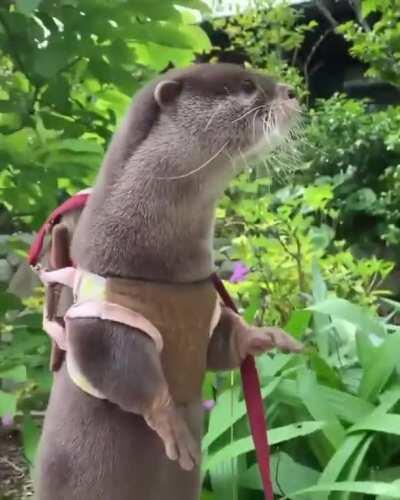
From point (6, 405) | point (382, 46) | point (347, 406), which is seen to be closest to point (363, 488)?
point (347, 406)

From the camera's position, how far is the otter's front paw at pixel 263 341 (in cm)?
74

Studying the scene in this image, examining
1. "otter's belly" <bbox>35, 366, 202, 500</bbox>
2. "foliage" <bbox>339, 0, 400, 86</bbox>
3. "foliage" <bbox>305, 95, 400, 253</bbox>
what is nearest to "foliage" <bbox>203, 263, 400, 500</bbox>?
"otter's belly" <bbox>35, 366, 202, 500</bbox>

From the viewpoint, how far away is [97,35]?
1108 millimetres

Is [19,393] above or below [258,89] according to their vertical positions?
below

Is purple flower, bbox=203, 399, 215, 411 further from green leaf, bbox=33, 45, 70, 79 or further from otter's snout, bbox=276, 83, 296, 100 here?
otter's snout, bbox=276, 83, 296, 100

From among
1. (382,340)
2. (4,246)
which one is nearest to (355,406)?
(382,340)

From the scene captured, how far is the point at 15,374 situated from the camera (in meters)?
1.07

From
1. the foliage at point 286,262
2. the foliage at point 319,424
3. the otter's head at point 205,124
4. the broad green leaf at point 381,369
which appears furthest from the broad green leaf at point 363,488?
the foliage at point 286,262

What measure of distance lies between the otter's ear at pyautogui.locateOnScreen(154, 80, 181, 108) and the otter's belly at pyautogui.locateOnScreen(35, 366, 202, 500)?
0.83 ft

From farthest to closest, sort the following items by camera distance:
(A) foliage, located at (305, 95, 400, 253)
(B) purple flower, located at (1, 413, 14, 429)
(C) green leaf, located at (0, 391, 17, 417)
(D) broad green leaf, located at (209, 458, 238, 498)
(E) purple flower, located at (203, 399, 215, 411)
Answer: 1. (A) foliage, located at (305, 95, 400, 253)
2. (E) purple flower, located at (203, 399, 215, 411)
3. (D) broad green leaf, located at (209, 458, 238, 498)
4. (B) purple flower, located at (1, 413, 14, 429)
5. (C) green leaf, located at (0, 391, 17, 417)

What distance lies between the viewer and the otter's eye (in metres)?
0.67

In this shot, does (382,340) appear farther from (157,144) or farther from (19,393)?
(157,144)

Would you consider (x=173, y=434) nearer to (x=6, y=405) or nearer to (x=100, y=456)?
(x=100, y=456)

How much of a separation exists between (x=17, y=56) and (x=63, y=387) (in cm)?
60
